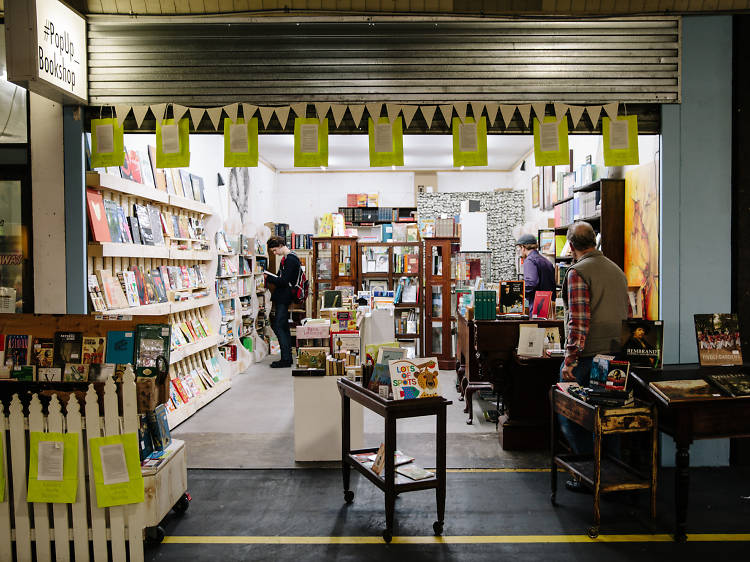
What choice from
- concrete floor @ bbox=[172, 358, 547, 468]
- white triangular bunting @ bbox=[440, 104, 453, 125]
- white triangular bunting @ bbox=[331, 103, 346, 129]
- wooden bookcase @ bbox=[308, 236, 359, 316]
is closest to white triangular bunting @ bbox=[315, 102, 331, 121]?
white triangular bunting @ bbox=[331, 103, 346, 129]

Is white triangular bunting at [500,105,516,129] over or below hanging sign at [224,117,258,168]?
over

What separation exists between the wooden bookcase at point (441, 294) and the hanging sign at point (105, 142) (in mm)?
5292

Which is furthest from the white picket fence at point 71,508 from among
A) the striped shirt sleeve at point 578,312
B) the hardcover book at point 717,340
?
the hardcover book at point 717,340

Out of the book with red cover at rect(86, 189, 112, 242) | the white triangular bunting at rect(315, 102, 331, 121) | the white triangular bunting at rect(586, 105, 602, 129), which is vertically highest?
the white triangular bunting at rect(315, 102, 331, 121)

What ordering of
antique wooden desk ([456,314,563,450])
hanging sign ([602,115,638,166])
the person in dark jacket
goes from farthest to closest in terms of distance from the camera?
the person in dark jacket
antique wooden desk ([456,314,563,450])
hanging sign ([602,115,638,166])

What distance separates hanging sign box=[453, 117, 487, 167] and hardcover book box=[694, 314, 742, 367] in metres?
1.90

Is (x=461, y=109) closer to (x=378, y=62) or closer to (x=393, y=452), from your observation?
(x=378, y=62)

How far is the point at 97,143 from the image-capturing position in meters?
4.17

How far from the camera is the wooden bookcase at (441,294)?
338 inches

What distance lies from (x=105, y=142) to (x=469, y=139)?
2806mm

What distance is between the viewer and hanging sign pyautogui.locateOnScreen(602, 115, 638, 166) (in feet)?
13.6

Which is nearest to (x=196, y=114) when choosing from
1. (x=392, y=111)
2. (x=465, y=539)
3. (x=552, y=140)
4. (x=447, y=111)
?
(x=392, y=111)

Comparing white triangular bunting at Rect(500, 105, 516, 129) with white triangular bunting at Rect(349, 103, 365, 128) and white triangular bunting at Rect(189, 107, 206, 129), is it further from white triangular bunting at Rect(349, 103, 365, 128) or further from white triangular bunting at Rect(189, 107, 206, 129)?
white triangular bunting at Rect(189, 107, 206, 129)

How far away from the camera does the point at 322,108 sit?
4.20 m
